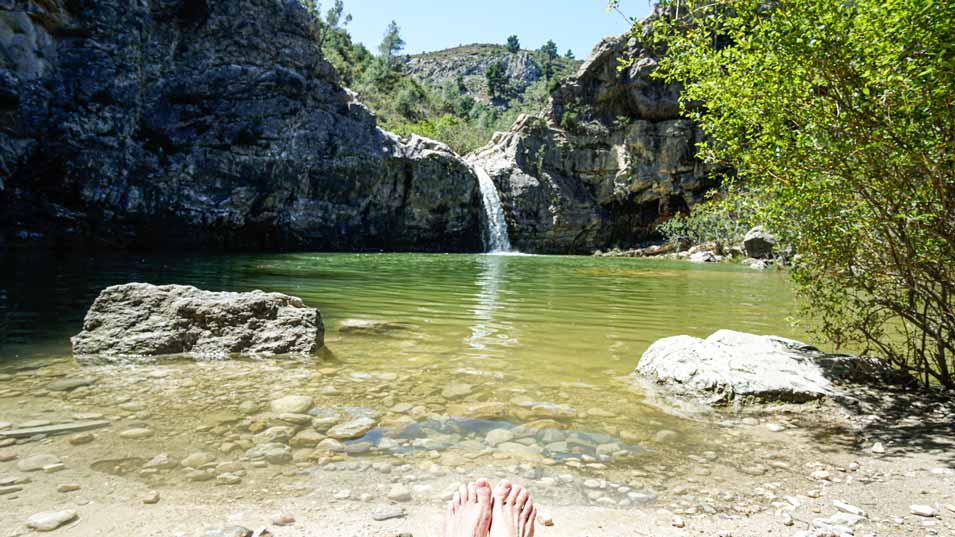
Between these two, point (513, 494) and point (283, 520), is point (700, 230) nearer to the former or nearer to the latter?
point (513, 494)

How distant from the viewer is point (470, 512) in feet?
8.23

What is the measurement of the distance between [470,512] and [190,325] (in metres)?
5.15

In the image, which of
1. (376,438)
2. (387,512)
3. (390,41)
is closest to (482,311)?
(376,438)

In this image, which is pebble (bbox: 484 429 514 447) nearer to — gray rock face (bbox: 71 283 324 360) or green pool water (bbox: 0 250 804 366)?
green pool water (bbox: 0 250 804 366)

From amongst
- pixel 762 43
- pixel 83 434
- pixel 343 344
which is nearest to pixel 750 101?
pixel 762 43

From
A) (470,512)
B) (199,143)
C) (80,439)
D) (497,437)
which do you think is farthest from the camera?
(199,143)

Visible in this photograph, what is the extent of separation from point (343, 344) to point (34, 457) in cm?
373

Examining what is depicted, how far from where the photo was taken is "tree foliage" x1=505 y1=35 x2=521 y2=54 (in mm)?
145500

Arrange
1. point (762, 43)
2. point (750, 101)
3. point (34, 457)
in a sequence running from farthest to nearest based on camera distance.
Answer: point (750, 101)
point (762, 43)
point (34, 457)

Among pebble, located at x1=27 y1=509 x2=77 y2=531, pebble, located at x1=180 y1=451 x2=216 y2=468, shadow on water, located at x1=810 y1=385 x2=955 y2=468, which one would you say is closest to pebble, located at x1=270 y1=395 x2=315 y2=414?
pebble, located at x1=180 y1=451 x2=216 y2=468

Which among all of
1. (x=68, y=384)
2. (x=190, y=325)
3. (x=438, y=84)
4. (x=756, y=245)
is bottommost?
(x=68, y=384)

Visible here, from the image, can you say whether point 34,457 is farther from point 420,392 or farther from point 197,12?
point 197,12

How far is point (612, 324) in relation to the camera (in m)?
8.62

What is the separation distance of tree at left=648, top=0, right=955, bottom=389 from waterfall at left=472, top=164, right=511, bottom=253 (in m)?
43.1
